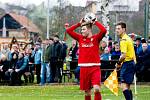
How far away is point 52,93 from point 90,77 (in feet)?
21.5

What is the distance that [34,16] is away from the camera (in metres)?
94.1

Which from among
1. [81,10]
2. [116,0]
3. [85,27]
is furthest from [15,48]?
[81,10]

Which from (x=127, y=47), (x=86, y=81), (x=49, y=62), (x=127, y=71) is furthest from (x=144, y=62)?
(x=86, y=81)

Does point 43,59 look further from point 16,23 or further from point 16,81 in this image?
point 16,23

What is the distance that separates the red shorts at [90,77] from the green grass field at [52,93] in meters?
3.94

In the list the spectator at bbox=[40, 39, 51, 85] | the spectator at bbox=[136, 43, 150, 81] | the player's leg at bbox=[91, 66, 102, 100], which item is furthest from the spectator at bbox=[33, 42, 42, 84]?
the player's leg at bbox=[91, 66, 102, 100]

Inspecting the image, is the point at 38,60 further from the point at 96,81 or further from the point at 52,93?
the point at 96,81

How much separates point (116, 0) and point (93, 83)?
28522 millimetres

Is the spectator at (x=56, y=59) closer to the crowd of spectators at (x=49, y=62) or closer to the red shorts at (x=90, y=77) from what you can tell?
the crowd of spectators at (x=49, y=62)

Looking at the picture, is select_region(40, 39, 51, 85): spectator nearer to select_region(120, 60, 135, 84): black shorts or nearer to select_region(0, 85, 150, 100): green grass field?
select_region(0, 85, 150, 100): green grass field

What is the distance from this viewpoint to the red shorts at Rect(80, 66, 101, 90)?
1405 cm

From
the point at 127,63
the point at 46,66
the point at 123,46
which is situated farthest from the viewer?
the point at 46,66

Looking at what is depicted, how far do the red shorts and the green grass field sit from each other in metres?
3.94

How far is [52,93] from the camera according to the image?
20.6m
